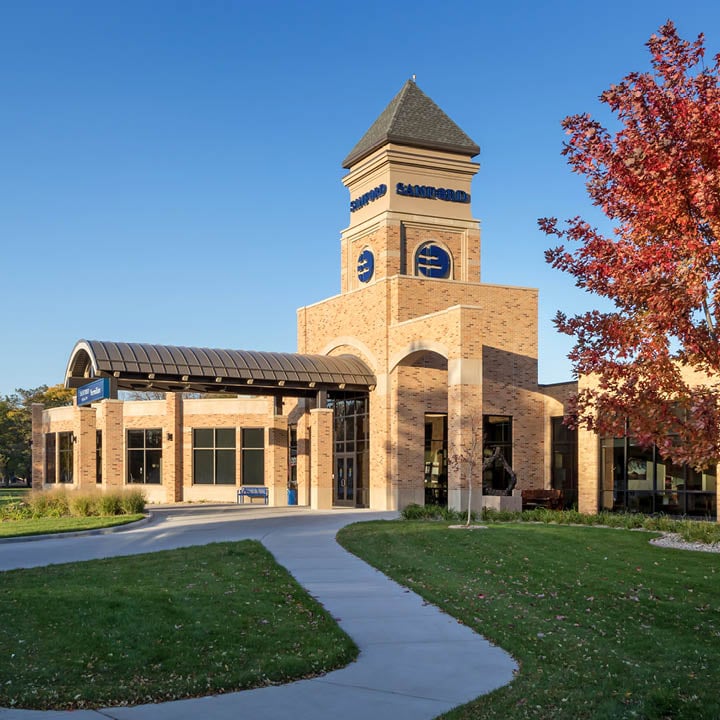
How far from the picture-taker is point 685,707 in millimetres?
7512

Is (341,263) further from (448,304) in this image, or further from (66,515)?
(66,515)

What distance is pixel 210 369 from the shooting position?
106 feet

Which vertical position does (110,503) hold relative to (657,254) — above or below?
below

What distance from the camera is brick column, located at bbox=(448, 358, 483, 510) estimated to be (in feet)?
97.6

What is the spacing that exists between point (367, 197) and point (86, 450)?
14792 millimetres

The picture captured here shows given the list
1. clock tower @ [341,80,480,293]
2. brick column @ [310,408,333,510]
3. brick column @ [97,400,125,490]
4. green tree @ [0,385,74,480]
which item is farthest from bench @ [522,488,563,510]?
green tree @ [0,385,74,480]

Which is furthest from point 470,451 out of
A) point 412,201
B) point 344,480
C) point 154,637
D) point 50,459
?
point 50,459

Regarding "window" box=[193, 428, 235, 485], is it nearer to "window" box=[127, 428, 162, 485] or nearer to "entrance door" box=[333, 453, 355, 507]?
"window" box=[127, 428, 162, 485]

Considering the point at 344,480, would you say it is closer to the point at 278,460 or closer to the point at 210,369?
the point at 278,460

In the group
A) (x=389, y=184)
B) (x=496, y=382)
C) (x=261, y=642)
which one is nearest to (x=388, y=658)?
(x=261, y=642)

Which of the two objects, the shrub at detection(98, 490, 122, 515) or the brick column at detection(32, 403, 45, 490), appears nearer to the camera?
the shrub at detection(98, 490, 122, 515)

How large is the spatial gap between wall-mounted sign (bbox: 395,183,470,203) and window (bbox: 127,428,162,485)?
16544mm

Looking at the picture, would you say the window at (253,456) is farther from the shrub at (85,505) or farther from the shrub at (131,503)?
the shrub at (85,505)

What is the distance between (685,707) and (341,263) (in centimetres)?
3421
